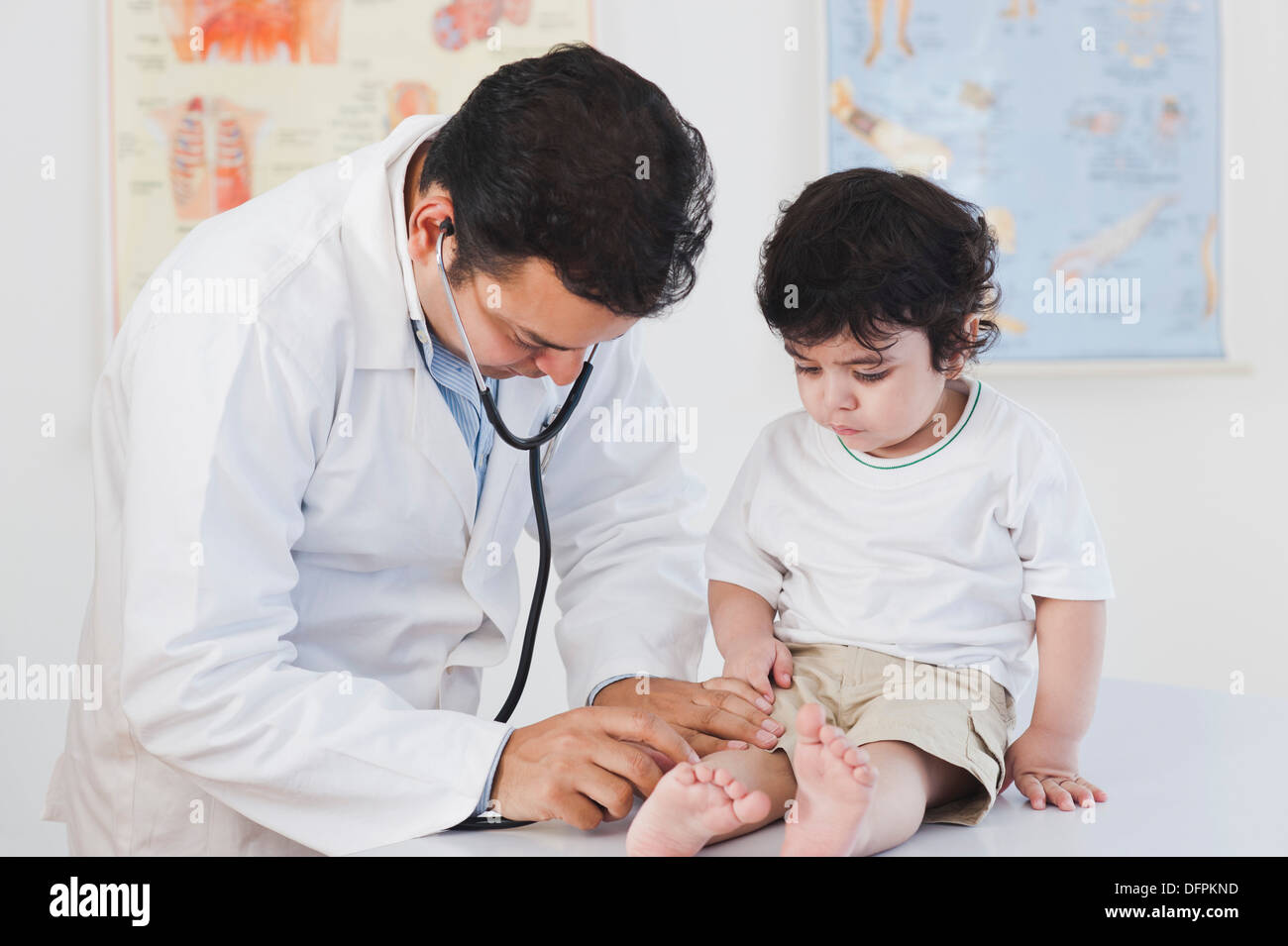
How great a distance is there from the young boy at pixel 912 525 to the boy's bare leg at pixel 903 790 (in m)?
0.02

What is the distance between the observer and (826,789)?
90 centimetres

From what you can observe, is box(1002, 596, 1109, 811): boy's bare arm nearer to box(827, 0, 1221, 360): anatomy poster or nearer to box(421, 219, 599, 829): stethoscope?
box(421, 219, 599, 829): stethoscope

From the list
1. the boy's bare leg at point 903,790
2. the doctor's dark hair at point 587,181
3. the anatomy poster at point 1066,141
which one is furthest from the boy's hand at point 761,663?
the anatomy poster at point 1066,141

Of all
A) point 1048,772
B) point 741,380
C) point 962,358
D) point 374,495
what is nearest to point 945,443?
point 962,358

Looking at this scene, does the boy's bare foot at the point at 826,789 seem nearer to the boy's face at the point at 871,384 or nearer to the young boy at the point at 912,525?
the young boy at the point at 912,525

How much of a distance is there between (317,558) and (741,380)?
4.47ft

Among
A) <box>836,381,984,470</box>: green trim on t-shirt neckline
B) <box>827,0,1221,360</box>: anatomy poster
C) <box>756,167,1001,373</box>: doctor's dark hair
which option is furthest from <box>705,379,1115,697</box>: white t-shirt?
<box>827,0,1221,360</box>: anatomy poster

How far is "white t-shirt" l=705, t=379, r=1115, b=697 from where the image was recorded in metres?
1.22

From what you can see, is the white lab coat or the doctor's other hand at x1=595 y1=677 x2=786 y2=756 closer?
the white lab coat

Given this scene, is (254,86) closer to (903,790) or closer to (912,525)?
(912,525)

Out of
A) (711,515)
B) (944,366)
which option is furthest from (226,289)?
(711,515)

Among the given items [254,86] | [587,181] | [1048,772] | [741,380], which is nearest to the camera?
[587,181]
